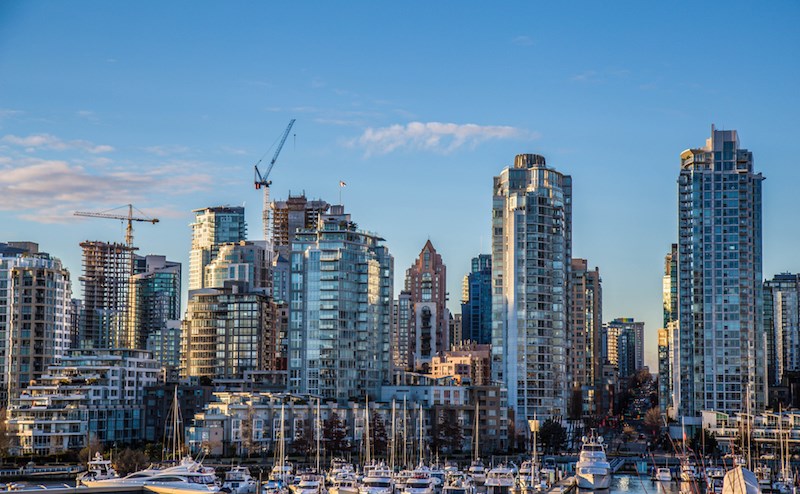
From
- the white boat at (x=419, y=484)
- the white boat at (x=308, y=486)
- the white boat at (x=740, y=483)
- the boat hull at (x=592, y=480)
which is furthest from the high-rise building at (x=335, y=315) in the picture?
the white boat at (x=740, y=483)

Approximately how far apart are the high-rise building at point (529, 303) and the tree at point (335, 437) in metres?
35.5

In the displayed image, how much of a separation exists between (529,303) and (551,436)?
22.0m

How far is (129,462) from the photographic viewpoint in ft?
448

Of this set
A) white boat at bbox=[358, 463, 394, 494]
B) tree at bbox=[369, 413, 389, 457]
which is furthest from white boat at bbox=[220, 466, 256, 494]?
tree at bbox=[369, 413, 389, 457]

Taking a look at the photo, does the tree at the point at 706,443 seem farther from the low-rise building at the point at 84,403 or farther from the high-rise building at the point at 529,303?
the low-rise building at the point at 84,403

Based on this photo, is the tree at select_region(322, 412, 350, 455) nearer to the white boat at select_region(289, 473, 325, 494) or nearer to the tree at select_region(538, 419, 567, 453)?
the tree at select_region(538, 419, 567, 453)

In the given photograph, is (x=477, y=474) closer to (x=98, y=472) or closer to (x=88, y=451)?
(x=98, y=472)

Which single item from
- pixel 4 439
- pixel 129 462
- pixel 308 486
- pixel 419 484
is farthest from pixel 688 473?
pixel 4 439

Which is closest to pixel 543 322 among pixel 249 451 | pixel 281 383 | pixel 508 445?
pixel 508 445

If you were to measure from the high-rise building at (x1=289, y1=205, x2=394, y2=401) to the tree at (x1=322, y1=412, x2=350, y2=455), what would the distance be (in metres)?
19.7

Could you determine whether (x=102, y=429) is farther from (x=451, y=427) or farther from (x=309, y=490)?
(x=309, y=490)

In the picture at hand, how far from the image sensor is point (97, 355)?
172 metres

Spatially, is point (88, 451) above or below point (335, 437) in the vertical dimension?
below

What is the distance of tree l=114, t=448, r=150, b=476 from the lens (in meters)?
134
